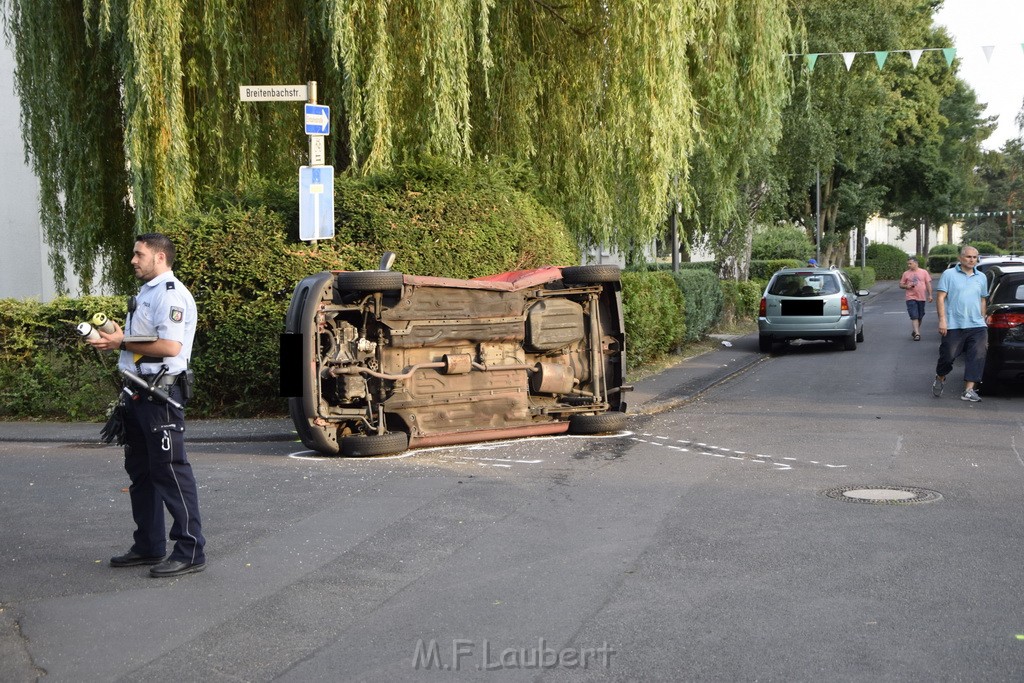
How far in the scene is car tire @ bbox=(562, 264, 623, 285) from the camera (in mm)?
11359

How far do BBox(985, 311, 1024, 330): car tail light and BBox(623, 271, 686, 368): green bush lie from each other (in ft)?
17.1

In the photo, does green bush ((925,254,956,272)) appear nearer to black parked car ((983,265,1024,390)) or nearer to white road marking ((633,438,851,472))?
black parked car ((983,265,1024,390))

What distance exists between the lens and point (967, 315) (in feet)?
45.2

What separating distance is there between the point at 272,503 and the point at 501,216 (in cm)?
634

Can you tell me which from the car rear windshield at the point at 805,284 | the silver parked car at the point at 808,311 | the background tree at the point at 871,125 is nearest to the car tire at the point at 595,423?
the silver parked car at the point at 808,311

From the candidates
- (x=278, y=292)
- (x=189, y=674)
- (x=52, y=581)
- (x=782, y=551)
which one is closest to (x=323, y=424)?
(x=278, y=292)

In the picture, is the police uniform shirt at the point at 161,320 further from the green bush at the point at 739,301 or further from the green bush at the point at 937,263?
the green bush at the point at 937,263

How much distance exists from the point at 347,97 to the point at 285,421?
146 inches

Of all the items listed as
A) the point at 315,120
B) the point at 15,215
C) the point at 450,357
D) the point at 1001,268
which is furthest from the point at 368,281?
the point at 15,215

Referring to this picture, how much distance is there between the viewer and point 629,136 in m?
15.0

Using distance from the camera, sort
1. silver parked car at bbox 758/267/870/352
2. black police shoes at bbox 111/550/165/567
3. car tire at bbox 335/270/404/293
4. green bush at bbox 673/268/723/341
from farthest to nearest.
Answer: silver parked car at bbox 758/267/870/352, green bush at bbox 673/268/723/341, car tire at bbox 335/270/404/293, black police shoes at bbox 111/550/165/567

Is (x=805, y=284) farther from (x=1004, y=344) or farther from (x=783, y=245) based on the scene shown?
(x=783, y=245)

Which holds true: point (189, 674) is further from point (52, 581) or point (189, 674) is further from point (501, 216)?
point (501, 216)

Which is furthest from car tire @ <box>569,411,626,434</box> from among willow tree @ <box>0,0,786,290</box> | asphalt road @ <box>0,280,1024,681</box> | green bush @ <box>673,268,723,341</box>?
green bush @ <box>673,268,723,341</box>
